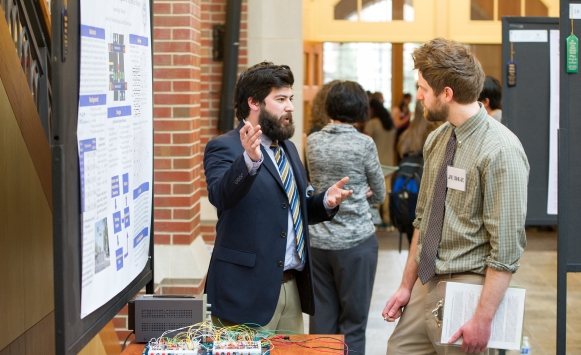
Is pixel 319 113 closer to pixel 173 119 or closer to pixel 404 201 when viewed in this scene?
pixel 173 119

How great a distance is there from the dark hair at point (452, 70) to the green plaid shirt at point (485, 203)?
0.35ft

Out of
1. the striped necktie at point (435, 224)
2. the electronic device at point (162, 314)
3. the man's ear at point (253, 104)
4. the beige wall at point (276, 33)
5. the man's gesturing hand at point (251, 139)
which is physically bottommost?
the electronic device at point (162, 314)

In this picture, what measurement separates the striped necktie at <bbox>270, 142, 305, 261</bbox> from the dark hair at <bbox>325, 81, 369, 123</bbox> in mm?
1379

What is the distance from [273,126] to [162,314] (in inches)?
37.4

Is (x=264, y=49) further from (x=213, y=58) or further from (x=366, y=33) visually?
(x=366, y=33)

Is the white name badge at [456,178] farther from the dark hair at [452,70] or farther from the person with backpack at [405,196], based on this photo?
the person with backpack at [405,196]

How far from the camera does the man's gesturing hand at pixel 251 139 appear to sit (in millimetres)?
2643

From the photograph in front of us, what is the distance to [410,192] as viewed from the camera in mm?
6207

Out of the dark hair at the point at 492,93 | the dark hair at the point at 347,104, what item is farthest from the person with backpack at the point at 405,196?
the dark hair at the point at 347,104

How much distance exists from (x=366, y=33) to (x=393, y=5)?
0.39 metres

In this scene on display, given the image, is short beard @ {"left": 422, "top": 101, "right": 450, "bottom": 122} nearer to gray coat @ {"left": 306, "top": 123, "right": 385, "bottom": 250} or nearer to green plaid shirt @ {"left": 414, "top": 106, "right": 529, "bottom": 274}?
green plaid shirt @ {"left": 414, "top": 106, "right": 529, "bottom": 274}

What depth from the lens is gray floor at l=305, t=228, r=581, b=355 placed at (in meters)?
5.94

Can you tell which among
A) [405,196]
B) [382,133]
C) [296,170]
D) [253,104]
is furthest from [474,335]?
[382,133]

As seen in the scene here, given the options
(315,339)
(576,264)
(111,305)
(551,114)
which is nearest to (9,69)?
(111,305)
